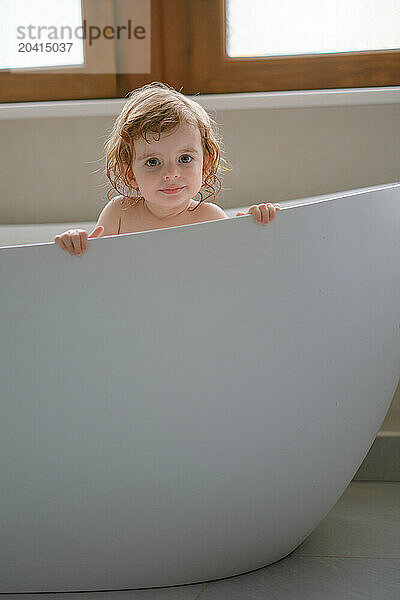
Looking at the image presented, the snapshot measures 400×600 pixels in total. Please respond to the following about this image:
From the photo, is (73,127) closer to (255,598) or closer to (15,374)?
(15,374)

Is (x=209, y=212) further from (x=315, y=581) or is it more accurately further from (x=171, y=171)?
(x=315, y=581)

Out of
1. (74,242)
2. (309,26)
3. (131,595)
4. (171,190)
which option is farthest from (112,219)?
(309,26)

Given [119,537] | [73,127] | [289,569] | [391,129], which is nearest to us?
[119,537]

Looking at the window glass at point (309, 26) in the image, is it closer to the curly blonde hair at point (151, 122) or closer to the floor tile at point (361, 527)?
the curly blonde hair at point (151, 122)

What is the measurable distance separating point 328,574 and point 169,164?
734 millimetres

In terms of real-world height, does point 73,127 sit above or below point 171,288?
above

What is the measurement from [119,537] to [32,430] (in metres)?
0.20

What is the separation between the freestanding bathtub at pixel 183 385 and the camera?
0.95 metres

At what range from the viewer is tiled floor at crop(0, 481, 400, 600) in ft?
3.60

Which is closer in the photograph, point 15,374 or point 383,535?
point 15,374

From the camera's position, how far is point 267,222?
0.97m

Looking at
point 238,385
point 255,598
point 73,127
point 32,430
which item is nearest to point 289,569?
point 255,598

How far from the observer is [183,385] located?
0.99 m

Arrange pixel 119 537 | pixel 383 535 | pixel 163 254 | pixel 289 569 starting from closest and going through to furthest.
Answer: pixel 163 254, pixel 119 537, pixel 289 569, pixel 383 535
